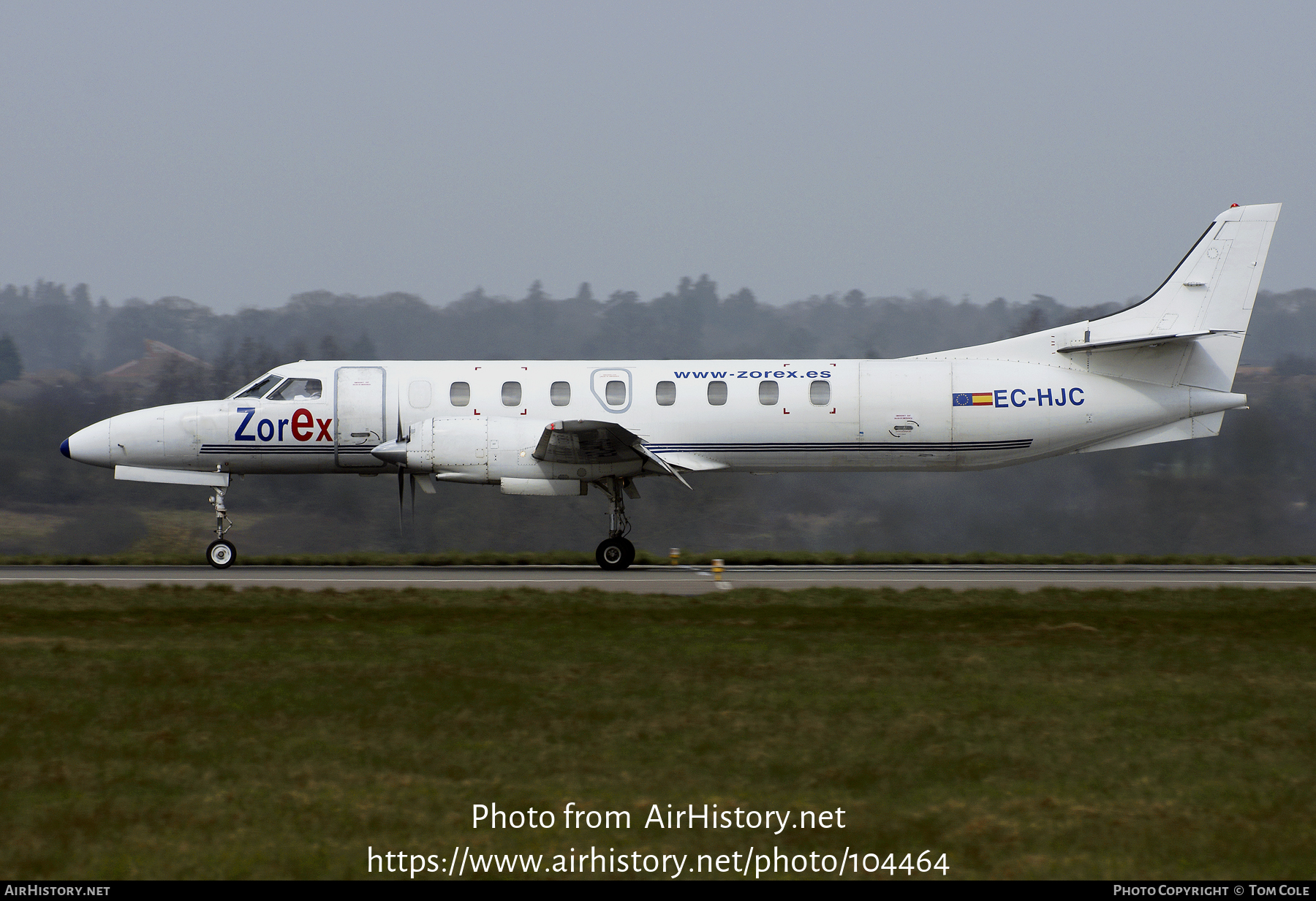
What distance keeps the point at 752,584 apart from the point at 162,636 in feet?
28.5

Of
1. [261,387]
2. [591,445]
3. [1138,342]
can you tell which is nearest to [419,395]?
[261,387]

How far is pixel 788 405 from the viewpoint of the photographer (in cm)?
2081

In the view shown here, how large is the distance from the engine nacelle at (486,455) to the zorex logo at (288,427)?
93.5 inches

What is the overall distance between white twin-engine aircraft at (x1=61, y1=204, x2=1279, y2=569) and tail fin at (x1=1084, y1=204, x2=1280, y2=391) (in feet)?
0.10

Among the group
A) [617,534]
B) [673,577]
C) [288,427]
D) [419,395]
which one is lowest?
[673,577]

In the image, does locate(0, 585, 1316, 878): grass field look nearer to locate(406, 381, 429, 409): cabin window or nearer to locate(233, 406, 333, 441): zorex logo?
locate(233, 406, 333, 441): zorex logo

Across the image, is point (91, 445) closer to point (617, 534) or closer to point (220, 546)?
point (220, 546)

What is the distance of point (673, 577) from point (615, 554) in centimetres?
226

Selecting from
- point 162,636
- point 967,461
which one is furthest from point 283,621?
point 967,461

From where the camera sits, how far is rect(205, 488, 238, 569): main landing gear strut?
20641 millimetres

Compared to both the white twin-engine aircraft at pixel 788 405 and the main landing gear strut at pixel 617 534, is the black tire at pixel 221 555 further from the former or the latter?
the main landing gear strut at pixel 617 534

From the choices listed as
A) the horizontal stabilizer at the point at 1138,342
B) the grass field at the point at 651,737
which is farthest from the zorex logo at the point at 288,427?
the horizontal stabilizer at the point at 1138,342

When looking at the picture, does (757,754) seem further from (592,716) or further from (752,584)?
(752,584)

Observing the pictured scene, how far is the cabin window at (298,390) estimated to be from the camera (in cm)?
2120
